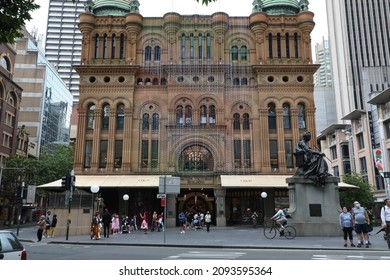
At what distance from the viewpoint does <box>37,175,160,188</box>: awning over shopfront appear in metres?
37.4

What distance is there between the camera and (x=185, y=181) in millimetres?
39906

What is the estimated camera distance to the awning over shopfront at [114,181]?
37.4 m

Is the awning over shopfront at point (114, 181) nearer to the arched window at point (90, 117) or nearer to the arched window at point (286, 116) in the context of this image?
the arched window at point (90, 117)

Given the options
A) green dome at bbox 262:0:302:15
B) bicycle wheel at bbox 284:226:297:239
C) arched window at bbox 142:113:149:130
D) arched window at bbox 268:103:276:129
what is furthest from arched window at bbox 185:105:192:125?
bicycle wheel at bbox 284:226:297:239

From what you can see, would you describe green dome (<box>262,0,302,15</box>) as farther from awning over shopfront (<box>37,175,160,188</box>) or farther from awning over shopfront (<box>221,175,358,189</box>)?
awning over shopfront (<box>37,175,160,188</box>)

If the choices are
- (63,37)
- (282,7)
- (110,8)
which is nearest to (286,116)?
(282,7)

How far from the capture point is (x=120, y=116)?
43062 mm

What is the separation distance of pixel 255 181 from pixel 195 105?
38.4ft

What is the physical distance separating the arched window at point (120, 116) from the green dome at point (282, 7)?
22991 mm

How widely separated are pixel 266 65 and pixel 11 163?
36.7 metres

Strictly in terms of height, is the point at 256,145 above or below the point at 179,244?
above

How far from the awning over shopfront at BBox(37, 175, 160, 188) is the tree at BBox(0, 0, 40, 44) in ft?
90.8
